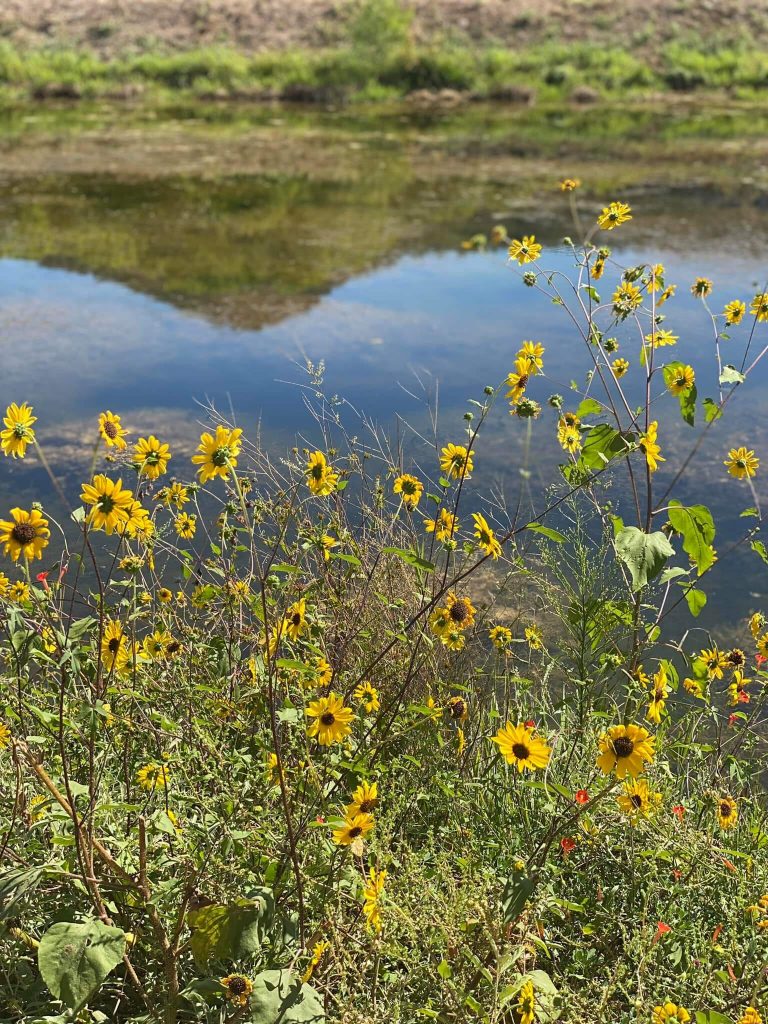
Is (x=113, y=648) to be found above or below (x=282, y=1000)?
above

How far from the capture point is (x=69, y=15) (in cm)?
2578

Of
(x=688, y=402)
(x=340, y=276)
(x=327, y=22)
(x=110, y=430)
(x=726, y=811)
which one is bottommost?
(x=340, y=276)

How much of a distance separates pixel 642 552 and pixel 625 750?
1.24 ft

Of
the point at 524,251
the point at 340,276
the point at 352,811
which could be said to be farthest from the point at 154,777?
the point at 340,276

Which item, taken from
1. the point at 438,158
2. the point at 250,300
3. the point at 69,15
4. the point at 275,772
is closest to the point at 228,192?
the point at 438,158

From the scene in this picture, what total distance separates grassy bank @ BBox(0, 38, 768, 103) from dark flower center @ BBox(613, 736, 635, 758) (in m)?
18.8

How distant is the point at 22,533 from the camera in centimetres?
159

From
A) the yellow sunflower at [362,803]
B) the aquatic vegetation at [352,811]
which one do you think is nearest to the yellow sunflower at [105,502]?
the aquatic vegetation at [352,811]

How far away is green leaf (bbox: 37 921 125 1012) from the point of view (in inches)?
55.7

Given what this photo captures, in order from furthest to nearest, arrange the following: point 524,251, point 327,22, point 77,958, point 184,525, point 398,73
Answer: point 327,22 → point 398,73 → point 184,525 → point 524,251 → point 77,958

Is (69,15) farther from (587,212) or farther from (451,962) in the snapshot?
(451,962)

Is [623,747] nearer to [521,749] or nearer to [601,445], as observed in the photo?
[521,749]

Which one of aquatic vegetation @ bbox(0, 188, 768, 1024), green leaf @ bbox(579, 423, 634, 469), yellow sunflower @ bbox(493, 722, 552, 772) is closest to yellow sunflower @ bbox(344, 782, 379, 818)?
aquatic vegetation @ bbox(0, 188, 768, 1024)

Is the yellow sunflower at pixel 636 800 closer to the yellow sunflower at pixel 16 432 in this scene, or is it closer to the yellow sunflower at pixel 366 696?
the yellow sunflower at pixel 366 696
